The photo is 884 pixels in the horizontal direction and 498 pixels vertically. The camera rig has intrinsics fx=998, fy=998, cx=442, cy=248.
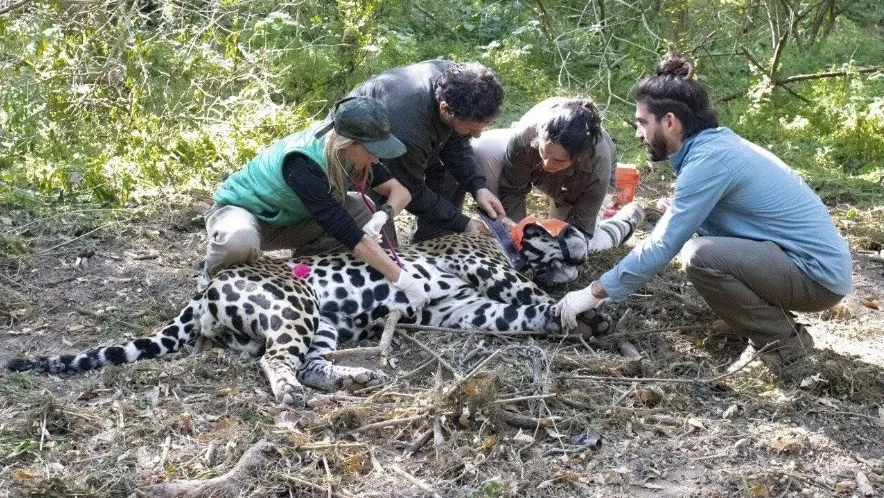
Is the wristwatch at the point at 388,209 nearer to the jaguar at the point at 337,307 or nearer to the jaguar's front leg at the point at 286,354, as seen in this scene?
the jaguar at the point at 337,307

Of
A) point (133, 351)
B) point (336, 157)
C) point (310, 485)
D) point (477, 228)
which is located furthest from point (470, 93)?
point (310, 485)

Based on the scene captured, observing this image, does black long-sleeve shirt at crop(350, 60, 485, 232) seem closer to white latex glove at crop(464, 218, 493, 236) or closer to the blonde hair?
white latex glove at crop(464, 218, 493, 236)

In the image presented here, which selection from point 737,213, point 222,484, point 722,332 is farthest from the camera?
point 722,332

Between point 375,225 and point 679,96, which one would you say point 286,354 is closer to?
point 375,225

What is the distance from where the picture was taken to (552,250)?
20.6 ft

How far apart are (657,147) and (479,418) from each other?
5.44ft

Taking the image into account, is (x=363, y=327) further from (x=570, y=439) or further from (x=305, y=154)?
(x=570, y=439)

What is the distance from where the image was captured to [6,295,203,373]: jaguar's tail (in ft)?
16.1

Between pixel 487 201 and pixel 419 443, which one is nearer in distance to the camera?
pixel 419 443

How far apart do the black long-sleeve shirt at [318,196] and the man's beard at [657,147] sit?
1.55 m

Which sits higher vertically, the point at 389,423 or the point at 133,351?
the point at 389,423


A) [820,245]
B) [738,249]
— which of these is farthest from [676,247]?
[820,245]

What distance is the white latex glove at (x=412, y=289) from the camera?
18.1 ft

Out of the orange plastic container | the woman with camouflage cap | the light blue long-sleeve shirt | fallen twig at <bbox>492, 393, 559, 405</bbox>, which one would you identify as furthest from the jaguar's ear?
fallen twig at <bbox>492, 393, 559, 405</bbox>
